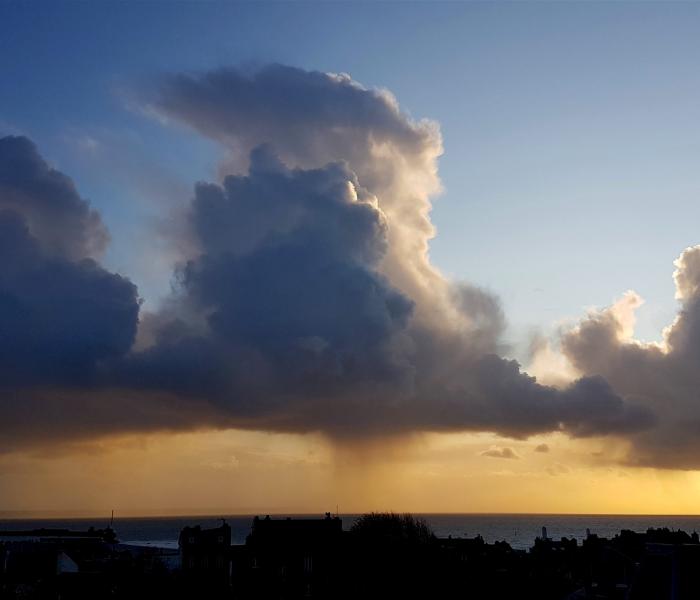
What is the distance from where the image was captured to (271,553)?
329ft

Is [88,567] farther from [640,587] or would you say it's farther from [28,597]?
[640,587]

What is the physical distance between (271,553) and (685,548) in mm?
73835

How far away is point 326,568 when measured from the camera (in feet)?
317

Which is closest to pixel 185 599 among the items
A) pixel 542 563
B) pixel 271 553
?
pixel 271 553

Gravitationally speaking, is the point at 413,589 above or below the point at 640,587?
below

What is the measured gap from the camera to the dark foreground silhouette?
89.8 m

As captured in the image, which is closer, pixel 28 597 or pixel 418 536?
pixel 28 597

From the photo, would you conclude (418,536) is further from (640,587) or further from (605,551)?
(640,587)

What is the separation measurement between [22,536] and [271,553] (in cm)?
11079

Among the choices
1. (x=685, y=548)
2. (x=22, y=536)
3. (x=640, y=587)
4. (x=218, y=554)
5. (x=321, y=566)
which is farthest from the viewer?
(x=22, y=536)

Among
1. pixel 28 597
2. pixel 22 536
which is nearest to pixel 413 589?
pixel 28 597

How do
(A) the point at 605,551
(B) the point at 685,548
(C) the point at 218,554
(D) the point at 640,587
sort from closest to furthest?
(B) the point at 685,548, (D) the point at 640,587, (A) the point at 605,551, (C) the point at 218,554

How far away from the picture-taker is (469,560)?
348 feet

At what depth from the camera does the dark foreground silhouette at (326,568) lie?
89812 mm
